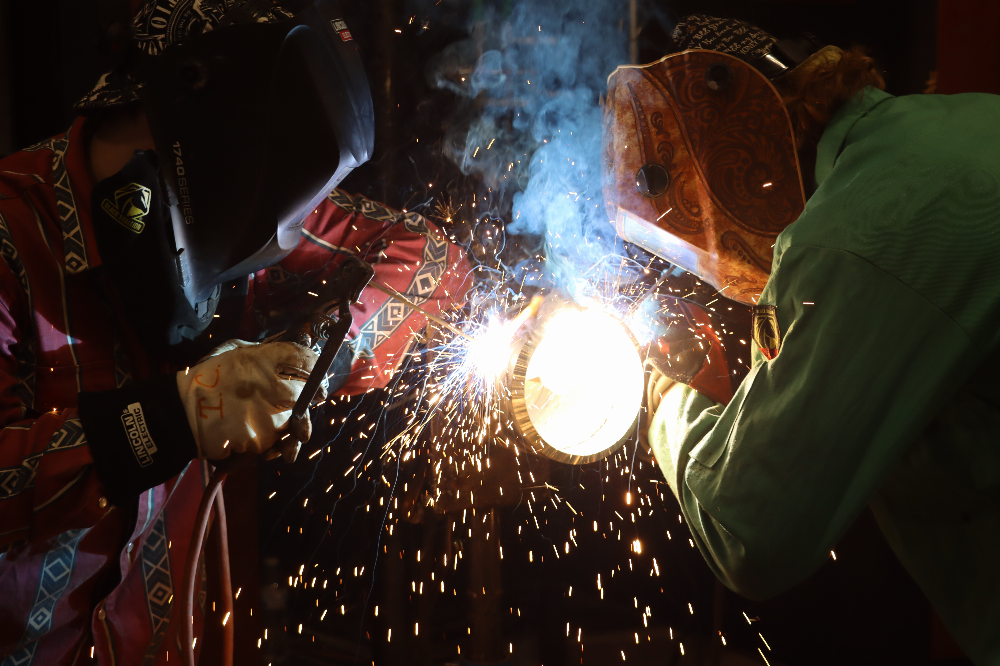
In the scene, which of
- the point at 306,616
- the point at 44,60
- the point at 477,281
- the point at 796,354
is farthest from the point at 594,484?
the point at 44,60

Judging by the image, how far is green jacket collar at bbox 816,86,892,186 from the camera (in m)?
1.20

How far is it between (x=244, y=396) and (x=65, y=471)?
12.3 inches

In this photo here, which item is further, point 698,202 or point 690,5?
point 690,5

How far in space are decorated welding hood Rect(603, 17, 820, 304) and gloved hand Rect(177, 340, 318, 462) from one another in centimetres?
83

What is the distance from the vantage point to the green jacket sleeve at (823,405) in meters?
0.96

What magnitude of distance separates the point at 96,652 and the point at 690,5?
2645 millimetres

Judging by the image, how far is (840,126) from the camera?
3.96 feet

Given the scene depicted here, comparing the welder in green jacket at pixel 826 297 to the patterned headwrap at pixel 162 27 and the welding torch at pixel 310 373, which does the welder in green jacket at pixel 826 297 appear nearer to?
the welding torch at pixel 310 373

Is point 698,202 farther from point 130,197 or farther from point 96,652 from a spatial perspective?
point 96,652

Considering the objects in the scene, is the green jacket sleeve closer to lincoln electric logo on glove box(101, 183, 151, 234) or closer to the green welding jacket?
the green welding jacket

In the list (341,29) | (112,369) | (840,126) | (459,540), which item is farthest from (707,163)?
(459,540)

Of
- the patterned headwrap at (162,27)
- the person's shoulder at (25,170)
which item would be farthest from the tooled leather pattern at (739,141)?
the person's shoulder at (25,170)

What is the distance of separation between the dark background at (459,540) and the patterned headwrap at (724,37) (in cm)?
82

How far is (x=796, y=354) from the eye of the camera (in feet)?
3.36
